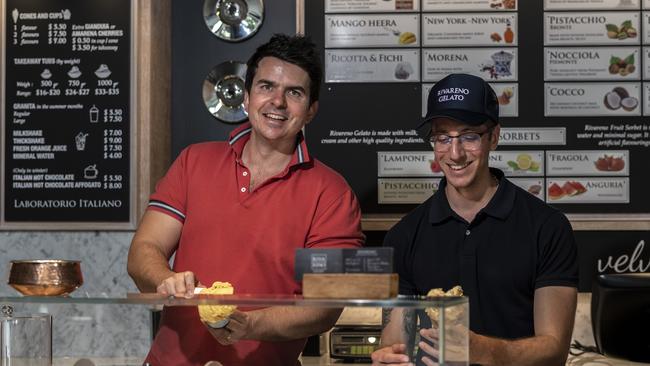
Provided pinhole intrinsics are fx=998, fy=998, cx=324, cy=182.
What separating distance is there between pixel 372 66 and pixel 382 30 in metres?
0.15

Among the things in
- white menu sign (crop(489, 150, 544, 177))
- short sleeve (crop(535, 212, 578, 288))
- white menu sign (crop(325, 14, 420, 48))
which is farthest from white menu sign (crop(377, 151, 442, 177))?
short sleeve (crop(535, 212, 578, 288))

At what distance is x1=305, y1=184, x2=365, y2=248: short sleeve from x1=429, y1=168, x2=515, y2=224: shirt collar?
0.70ft

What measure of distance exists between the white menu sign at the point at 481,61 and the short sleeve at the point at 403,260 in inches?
60.7

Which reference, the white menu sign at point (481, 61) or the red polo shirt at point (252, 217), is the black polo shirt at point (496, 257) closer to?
the red polo shirt at point (252, 217)

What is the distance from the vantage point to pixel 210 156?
273cm

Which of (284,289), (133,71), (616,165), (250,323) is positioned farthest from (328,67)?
(250,323)

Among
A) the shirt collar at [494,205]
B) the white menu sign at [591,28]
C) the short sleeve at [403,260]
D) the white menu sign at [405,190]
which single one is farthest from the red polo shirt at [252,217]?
the white menu sign at [591,28]

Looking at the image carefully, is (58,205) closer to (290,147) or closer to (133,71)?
(133,71)

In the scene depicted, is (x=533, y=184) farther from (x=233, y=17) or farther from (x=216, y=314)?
(x=216, y=314)

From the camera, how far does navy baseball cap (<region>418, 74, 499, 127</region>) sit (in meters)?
2.53

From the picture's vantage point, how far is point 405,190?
13.4 ft

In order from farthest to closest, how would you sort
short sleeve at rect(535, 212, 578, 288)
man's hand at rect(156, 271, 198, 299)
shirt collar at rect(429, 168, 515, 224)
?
1. shirt collar at rect(429, 168, 515, 224)
2. short sleeve at rect(535, 212, 578, 288)
3. man's hand at rect(156, 271, 198, 299)

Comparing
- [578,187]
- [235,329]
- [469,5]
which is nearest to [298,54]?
[235,329]

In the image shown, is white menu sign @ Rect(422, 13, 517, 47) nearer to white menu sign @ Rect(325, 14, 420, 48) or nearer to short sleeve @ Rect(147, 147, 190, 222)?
white menu sign @ Rect(325, 14, 420, 48)
